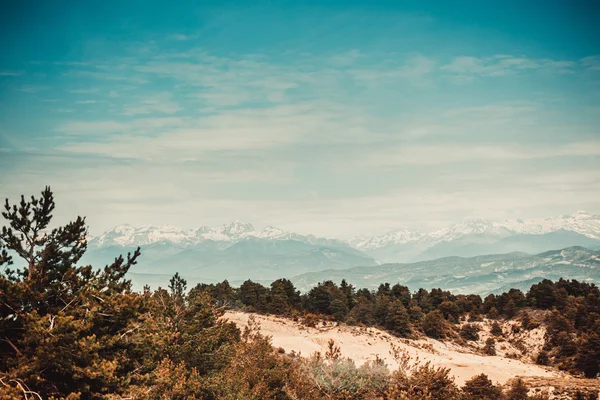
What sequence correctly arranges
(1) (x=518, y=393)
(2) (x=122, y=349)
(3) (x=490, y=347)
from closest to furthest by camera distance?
(2) (x=122, y=349) < (1) (x=518, y=393) < (3) (x=490, y=347)

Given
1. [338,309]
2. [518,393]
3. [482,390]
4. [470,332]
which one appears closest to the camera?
[518,393]

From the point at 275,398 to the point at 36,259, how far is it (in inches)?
677

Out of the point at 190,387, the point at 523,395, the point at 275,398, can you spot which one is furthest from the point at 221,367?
the point at 523,395

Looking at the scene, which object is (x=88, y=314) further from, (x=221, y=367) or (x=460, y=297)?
(x=460, y=297)

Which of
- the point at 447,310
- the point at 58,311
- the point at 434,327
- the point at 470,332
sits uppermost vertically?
the point at 58,311

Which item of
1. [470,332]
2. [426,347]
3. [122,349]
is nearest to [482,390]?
[122,349]

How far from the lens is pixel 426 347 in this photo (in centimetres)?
6412

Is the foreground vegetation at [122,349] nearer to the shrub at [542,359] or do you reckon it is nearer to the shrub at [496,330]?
the shrub at [542,359]

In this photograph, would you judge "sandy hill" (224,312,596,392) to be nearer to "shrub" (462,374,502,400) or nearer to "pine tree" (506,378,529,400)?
"shrub" (462,374,502,400)

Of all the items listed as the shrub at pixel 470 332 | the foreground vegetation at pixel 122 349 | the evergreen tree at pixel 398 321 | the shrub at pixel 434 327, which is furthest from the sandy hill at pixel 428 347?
the foreground vegetation at pixel 122 349

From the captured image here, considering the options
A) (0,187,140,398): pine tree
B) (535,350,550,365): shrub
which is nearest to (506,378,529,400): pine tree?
(0,187,140,398): pine tree

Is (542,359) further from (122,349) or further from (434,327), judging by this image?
(122,349)

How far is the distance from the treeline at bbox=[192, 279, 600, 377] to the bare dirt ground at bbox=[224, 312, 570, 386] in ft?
9.17

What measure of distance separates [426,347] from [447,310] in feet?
88.9
